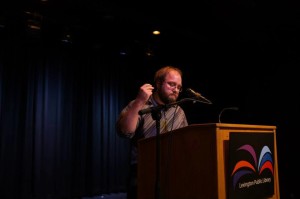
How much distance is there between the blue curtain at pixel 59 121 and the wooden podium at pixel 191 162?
150 inches

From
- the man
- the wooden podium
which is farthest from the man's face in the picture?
the wooden podium

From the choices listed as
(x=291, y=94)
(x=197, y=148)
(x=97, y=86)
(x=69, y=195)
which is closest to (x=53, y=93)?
(x=97, y=86)

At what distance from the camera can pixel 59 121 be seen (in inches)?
209

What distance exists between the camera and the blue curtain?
483cm

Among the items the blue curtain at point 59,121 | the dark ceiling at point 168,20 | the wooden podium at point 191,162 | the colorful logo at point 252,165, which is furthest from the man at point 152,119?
the blue curtain at point 59,121

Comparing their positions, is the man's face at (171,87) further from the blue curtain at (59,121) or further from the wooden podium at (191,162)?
the blue curtain at (59,121)

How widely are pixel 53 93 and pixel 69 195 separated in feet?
6.07

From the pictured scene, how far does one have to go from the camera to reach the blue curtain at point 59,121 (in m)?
4.83

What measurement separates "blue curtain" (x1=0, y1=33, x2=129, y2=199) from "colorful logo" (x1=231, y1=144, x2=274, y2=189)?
4209mm

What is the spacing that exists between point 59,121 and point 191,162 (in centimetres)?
427

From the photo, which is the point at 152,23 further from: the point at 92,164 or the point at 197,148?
the point at 197,148

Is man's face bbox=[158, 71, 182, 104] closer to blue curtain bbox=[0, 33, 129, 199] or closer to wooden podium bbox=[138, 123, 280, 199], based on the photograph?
wooden podium bbox=[138, 123, 280, 199]

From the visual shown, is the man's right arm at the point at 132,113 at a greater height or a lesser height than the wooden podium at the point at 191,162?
greater

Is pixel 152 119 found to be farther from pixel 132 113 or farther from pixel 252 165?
pixel 252 165
